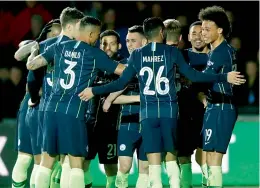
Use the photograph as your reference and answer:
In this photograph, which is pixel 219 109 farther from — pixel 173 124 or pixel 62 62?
pixel 62 62

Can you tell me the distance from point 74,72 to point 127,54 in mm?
4260

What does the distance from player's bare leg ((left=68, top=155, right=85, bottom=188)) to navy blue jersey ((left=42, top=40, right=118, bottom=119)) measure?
439 mm

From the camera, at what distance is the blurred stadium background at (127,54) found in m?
12.4

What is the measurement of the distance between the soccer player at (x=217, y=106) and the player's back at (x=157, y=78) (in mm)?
481

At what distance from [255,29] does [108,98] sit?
5.10 m

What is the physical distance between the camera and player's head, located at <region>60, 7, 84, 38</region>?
934cm

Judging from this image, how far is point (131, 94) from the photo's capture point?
9.87m

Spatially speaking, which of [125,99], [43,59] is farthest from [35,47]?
[125,99]

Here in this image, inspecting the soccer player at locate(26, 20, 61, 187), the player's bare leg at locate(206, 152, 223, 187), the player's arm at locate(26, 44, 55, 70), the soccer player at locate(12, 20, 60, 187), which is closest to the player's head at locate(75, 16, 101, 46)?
the player's arm at locate(26, 44, 55, 70)

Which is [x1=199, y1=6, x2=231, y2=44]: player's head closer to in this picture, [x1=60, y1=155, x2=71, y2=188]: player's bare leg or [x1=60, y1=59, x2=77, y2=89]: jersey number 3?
[x1=60, y1=59, x2=77, y2=89]: jersey number 3

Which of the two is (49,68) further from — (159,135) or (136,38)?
(159,135)

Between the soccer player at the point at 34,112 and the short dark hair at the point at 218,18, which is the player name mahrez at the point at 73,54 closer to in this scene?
the soccer player at the point at 34,112

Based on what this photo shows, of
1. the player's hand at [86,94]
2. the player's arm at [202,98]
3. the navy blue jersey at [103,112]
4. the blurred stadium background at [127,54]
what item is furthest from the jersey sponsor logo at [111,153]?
the blurred stadium background at [127,54]

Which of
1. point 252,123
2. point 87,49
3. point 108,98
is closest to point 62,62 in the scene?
point 87,49
